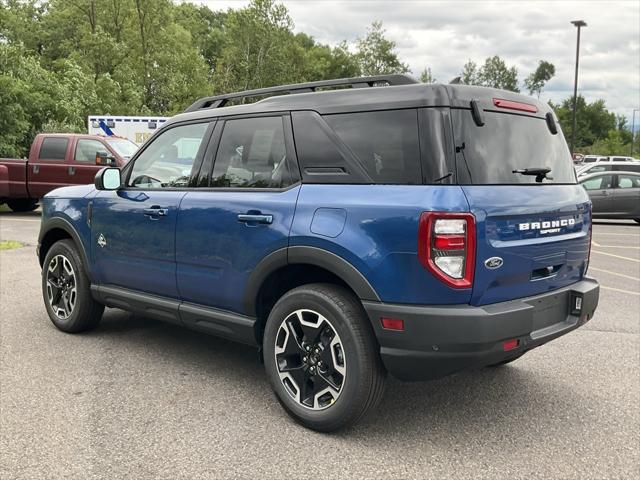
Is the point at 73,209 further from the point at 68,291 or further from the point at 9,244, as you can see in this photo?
the point at 9,244

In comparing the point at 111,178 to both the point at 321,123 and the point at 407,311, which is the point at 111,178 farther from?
the point at 407,311

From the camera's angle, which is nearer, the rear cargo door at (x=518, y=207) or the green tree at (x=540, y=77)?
the rear cargo door at (x=518, y=207)

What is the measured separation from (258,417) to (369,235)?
52.3 inches

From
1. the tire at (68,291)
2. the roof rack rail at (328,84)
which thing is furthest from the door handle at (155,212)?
the tire at (68,291)

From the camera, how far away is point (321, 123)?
3447mm

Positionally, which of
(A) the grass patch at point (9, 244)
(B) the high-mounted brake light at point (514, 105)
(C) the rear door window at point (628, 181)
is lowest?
(A) the grass patch at point (9, 244)

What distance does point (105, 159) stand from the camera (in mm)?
13961

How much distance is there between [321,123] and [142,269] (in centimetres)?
183

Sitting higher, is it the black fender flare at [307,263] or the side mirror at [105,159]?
the side mirror at [105,159]

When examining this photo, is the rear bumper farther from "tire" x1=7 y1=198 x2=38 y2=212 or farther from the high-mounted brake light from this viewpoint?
"tire" x1=7 y1=198 x2=38 y2=212

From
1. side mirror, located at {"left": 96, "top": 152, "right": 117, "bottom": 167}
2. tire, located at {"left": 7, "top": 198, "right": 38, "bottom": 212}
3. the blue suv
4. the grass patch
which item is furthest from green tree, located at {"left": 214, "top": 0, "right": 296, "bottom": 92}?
the blue suv

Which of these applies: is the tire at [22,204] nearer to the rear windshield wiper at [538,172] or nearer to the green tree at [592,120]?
the rear windshield wiper at [538,172]

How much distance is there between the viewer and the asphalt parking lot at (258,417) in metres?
2.97

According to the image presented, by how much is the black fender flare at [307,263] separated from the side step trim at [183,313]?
132 millimetres
